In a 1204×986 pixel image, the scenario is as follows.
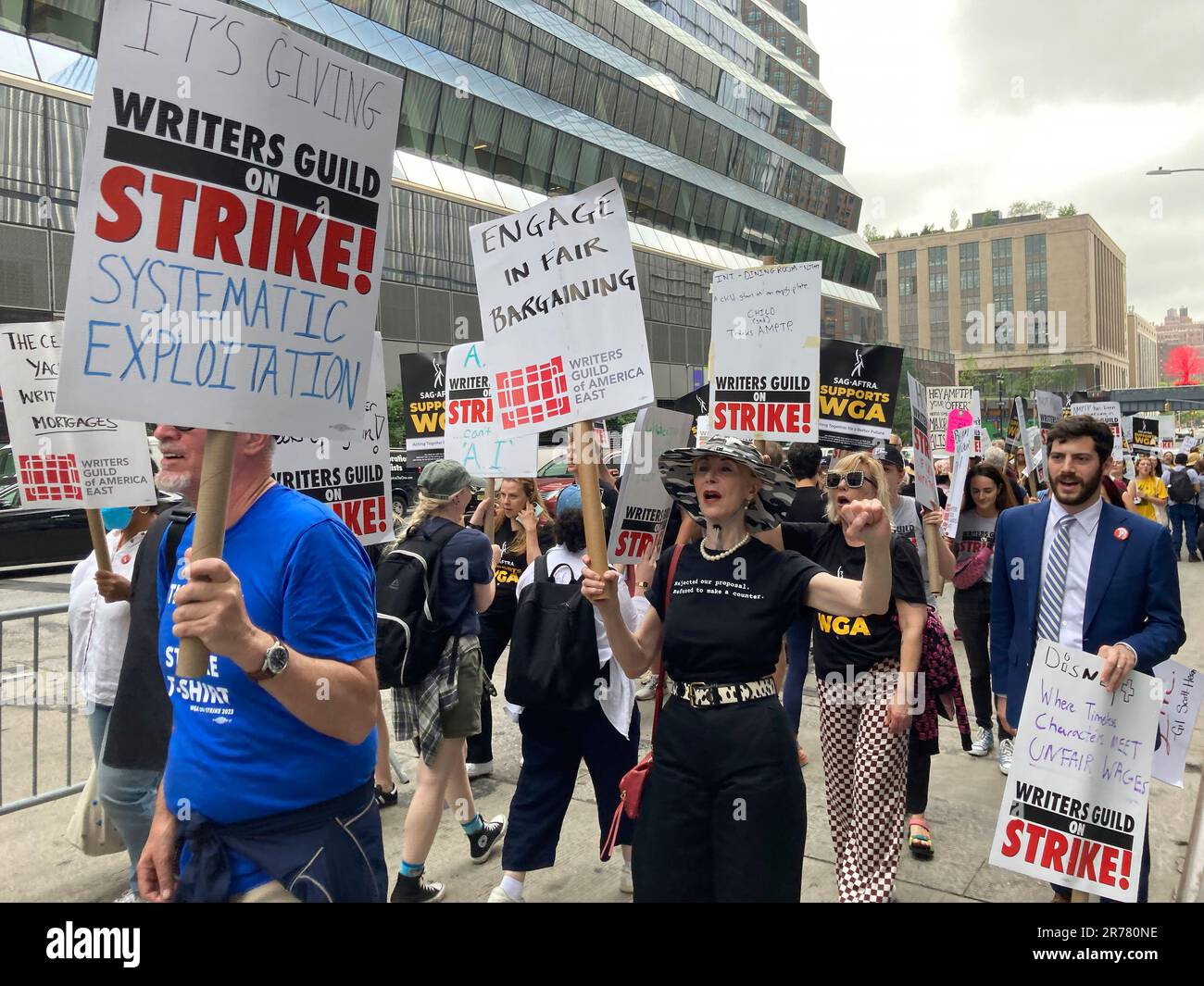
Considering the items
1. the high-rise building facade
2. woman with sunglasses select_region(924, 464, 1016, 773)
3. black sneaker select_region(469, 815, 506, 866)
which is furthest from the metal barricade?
the high-rise building facade

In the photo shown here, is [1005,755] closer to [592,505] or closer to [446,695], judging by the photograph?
[446,695]

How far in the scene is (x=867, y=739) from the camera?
4.01 m

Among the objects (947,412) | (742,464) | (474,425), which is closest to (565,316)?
(742,464)

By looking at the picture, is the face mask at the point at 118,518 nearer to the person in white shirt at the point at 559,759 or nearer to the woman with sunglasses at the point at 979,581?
the person in white shirt at the point at 559,759

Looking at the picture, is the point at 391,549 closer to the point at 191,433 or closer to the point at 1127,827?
the point at 191,433

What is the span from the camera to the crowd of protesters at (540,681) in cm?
206

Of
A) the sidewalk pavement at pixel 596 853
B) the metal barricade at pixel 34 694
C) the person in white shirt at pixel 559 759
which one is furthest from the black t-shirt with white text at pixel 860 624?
the metal barricade at pixel 34 694

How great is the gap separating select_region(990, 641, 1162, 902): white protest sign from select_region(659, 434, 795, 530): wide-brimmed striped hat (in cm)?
114

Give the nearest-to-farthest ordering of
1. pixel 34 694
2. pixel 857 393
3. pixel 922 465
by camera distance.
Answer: pixel 34 694, pixel 922 465, pixel 857 393

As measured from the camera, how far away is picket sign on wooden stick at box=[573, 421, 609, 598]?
8.85ft

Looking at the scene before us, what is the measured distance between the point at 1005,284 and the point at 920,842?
119 meters

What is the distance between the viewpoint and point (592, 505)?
2697 mm

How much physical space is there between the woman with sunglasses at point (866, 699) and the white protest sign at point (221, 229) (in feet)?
8.09

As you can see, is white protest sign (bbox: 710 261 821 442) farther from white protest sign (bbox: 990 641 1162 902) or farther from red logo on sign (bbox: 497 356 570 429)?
red logo on sign (bbox: 497 356 570 429)
